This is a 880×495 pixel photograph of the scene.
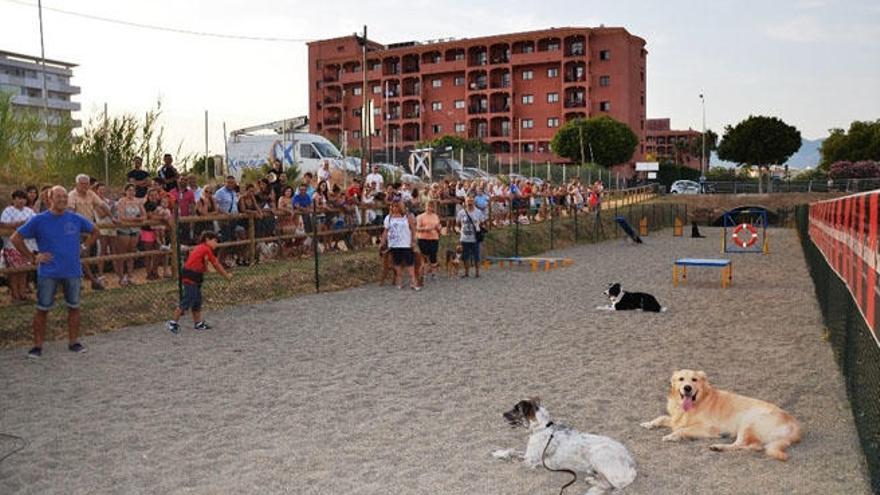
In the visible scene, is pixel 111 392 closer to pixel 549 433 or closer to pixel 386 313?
pixel 549 433

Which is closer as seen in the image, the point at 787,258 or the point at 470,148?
the point at 787,258

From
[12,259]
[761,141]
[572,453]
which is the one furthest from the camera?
[761,141]

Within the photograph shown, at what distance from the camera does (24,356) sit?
998 centimetres

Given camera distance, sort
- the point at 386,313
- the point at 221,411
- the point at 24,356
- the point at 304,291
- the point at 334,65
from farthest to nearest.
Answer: the point at 334,65, the point at 304,291, the point at 386,313, the point at 24,356, the point at 221,411

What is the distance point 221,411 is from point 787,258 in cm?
2166

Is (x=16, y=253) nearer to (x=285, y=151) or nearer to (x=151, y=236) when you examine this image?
(x=151, y=236)

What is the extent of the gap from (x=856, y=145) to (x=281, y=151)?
262 feet

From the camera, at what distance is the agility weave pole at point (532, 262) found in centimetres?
2098

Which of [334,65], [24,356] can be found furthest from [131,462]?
[334,65]

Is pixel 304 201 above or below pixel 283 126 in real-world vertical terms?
below

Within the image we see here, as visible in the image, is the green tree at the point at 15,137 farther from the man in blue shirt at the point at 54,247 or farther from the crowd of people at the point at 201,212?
the man in blue shirt at the point at 54,247

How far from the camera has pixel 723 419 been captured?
6.49 meters

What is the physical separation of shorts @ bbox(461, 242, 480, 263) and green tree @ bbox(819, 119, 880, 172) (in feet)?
262

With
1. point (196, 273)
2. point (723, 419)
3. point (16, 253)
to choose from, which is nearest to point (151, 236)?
point (16, 253)
